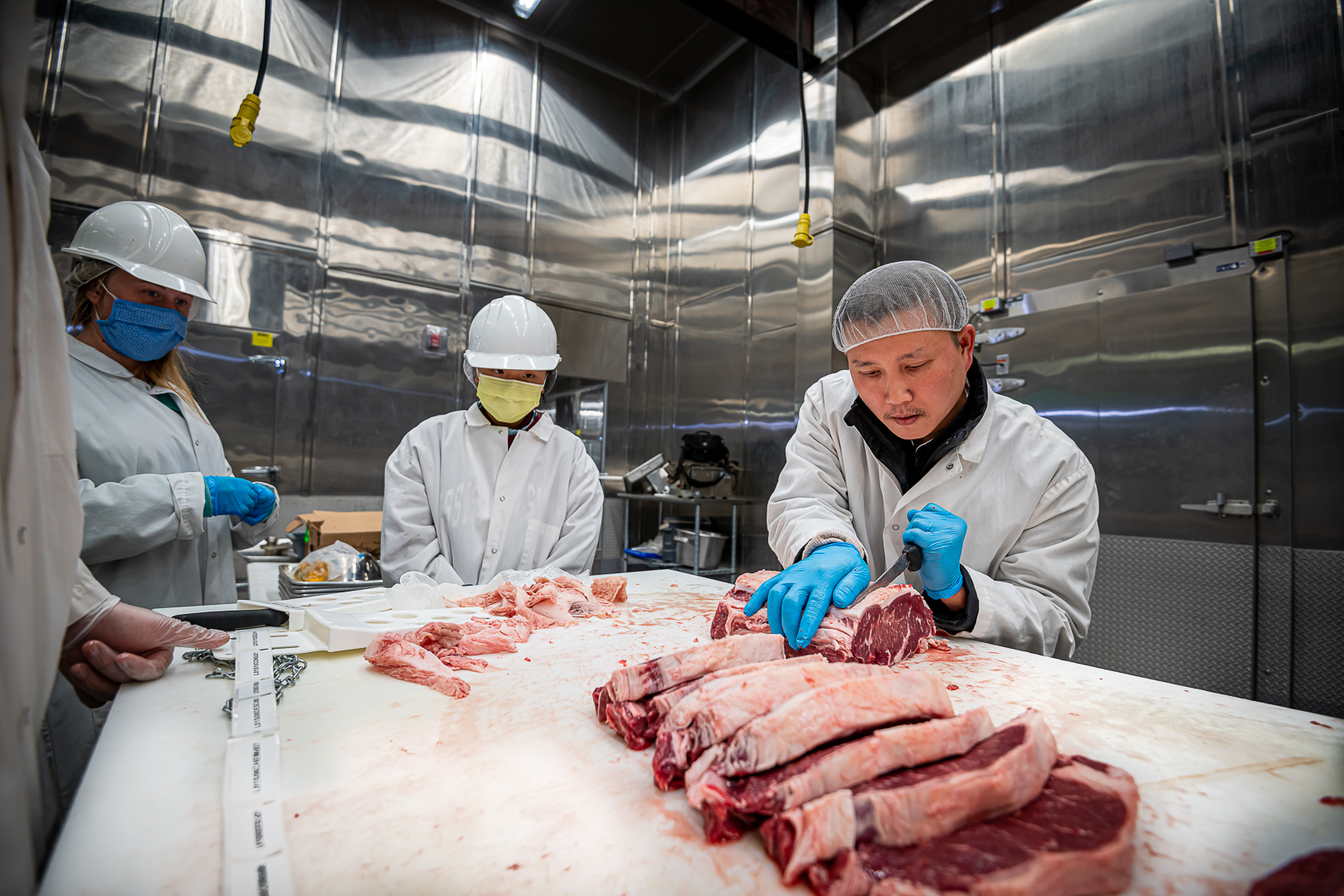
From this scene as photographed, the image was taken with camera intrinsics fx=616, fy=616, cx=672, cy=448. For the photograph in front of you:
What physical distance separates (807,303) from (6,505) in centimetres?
560

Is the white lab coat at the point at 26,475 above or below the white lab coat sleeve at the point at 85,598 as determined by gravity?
above

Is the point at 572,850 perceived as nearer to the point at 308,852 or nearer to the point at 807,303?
the point at 308,852

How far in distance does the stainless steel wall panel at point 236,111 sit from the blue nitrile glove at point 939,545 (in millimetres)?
5594

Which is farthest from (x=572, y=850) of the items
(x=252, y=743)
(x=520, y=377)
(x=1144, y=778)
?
(x=520, y=377)

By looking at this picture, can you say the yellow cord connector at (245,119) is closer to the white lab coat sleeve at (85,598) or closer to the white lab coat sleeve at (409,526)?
the white lab coat sleeve at (409,526)

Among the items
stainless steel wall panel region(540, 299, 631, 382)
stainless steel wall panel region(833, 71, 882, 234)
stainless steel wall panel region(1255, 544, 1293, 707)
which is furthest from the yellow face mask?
stainless steel wall panel region(1255, 544, 1293, 707)

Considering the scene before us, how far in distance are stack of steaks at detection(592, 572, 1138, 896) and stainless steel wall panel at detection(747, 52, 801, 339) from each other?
16.3ft

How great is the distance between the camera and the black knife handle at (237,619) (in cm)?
175

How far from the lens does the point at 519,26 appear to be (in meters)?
6.49

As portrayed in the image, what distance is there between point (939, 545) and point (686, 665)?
85 cm

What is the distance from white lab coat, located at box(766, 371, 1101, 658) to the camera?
1909 millimetres

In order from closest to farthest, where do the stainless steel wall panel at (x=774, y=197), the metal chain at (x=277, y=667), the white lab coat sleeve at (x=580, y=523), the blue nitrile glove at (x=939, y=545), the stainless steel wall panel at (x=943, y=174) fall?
the metal chain at (x=277, y=667) < the blue nitrile glove at (x=939, y=545) < the white lab coat sleeve at (x=580, y=523) < the stainless steel wall panel at (x=943, y=174) < the stainless steel wall panel at (x=774, y=197)

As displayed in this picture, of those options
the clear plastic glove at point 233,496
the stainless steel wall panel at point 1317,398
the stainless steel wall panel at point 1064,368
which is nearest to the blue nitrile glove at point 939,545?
the clear plastic glove at point 233,496

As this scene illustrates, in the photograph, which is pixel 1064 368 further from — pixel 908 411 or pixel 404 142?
pixel 404 142
